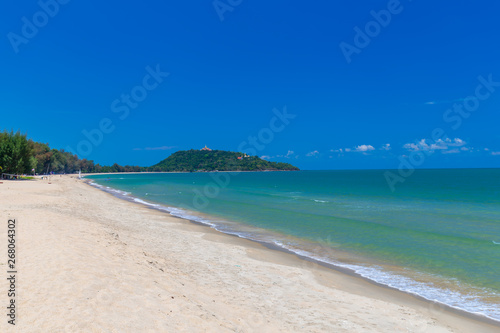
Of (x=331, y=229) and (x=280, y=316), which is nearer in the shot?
(x=280, y=316)

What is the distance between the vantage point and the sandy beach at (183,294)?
17.9 feet

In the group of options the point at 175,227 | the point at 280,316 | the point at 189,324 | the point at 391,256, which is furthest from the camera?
the point at 175,227

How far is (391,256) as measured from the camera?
13750 millimetres

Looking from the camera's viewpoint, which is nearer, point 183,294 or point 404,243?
point 183,294

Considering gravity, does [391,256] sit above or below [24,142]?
below

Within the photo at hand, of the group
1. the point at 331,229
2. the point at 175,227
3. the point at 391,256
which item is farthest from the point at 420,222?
the point at 175,227

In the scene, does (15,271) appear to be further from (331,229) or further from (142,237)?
(331,229)

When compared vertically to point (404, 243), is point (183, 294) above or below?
above

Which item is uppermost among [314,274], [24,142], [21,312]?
[24,142]

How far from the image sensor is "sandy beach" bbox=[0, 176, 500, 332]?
545cm

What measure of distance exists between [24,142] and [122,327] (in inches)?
2551

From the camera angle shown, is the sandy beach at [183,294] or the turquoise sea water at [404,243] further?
the turquoise sea water at [404,243]

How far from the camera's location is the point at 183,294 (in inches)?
280

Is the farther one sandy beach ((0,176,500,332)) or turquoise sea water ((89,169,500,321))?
turquoise sea water ((89,169,500,321))
